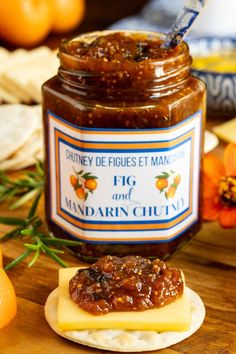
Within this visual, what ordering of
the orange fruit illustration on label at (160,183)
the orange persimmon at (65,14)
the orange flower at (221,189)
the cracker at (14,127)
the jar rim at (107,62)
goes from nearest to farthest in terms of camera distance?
the jar rim at (107,62) < the orange fruit illustration on label at (160,183) < the orange flower at (221,189) < the cracker at (14,127) < the orange persimmon at (65,14)

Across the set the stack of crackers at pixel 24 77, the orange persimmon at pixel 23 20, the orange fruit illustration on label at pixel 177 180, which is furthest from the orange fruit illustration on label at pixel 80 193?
the orange persimmon at pixel 23 20

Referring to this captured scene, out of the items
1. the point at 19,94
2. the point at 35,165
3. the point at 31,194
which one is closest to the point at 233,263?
the point at 31,194

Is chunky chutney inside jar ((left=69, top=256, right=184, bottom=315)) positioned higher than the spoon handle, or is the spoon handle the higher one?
the spoon handle

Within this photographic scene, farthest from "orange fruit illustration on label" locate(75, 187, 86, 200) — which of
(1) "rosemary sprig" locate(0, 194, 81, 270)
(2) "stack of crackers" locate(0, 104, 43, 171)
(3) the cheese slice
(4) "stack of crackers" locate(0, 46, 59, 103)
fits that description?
(4) "stack of crackers" locate(0, 46, 59, 103)

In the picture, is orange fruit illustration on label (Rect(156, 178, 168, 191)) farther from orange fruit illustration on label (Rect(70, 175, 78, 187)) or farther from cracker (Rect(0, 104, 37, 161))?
cracker (Rect(0, 104, 37, 161))

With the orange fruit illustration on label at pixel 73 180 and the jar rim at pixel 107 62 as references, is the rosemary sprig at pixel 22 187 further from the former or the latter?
the jar rim at pixel 107 62
